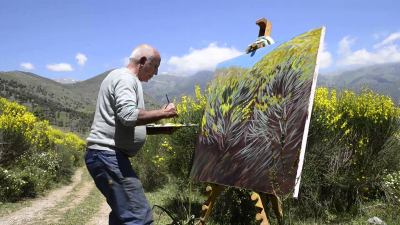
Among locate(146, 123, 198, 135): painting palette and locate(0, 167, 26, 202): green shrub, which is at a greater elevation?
locate(146, 123, 198, 135): painting palette

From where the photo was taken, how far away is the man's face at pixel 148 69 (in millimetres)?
3529

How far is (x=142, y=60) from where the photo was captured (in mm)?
3521

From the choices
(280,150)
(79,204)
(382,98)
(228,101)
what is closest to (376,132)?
(382,98)

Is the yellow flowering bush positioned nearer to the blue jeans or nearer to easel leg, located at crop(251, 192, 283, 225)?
easel leg, located at crop(251, 192, 283, 225)

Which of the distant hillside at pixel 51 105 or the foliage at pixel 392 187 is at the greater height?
the distant hillside at pixel 51 105

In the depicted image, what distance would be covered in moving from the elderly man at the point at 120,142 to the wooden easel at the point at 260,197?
1.29m

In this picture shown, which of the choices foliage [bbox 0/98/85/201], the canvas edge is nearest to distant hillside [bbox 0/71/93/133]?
foliage [bbox 0/98/85/201]

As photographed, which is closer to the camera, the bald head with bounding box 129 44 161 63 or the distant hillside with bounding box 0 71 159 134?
the bald head with bounding box 129 44 161 63

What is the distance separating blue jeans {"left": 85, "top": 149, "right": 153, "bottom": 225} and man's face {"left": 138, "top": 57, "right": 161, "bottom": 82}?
66cm

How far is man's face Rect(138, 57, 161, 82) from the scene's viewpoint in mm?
3529

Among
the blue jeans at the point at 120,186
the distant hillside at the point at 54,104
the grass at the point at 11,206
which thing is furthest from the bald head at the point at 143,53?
the distant hillside at the point at 54,104

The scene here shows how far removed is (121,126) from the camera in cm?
336

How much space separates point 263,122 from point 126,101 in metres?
1.70

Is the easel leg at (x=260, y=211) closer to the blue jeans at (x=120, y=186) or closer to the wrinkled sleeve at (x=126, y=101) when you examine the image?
the blue jeans at (x=120, y=186)
